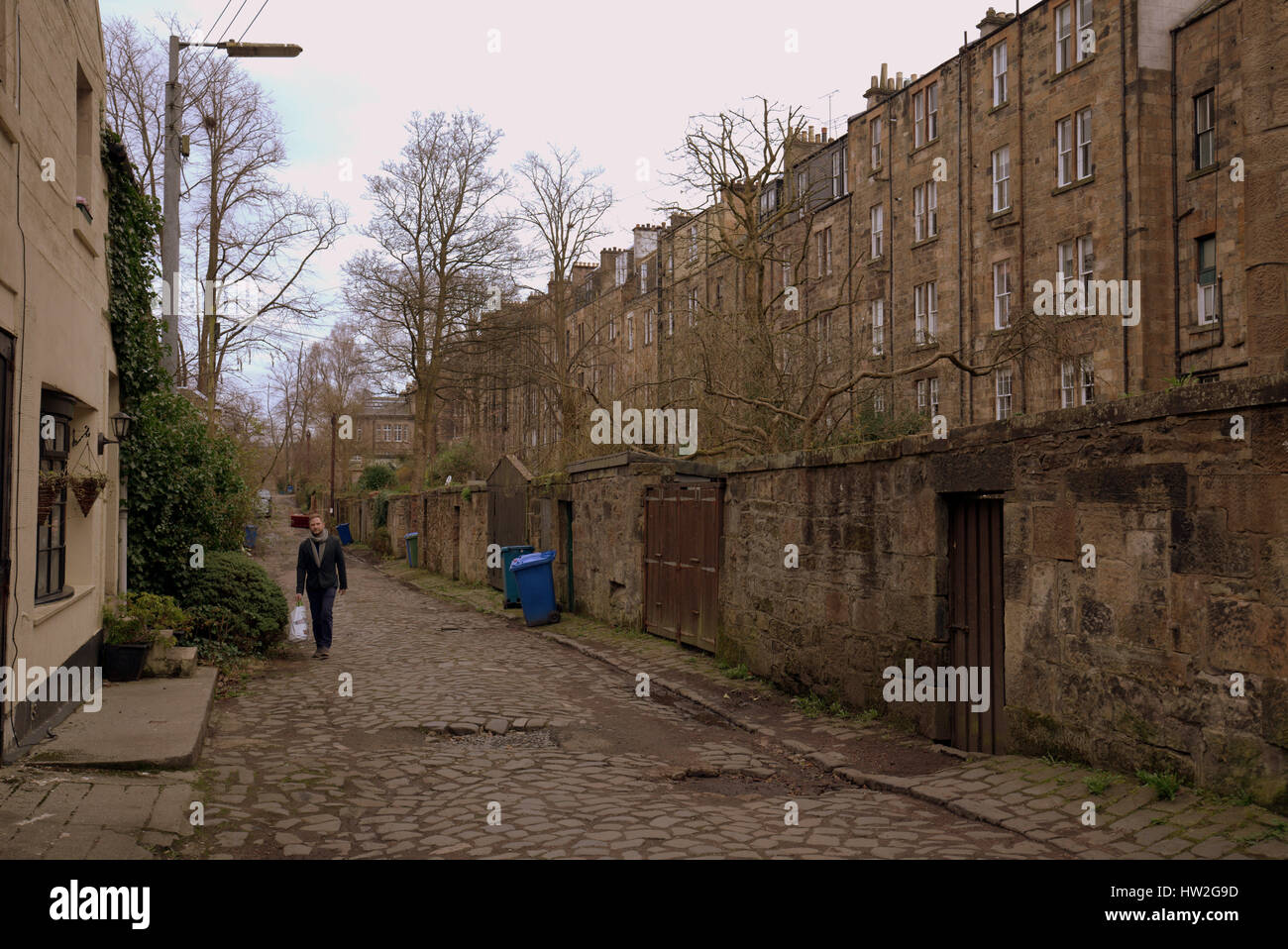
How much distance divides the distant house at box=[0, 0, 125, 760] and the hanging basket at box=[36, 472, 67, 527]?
12cm

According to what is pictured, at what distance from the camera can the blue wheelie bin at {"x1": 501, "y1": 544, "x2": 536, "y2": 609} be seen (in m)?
19.2

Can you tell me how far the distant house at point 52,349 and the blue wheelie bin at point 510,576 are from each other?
861 centimetres

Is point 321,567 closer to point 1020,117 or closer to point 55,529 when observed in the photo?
point 55,529

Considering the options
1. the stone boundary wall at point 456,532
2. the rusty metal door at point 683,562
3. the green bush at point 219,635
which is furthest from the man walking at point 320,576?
the stone boundary wall at point 456,532

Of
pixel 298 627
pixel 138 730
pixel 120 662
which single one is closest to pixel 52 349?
pixel 138 730

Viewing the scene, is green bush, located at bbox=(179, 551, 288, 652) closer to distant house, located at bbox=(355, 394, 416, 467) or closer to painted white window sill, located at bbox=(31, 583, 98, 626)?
painted white window sill, located at bbox=(31, 583, 98, 626)

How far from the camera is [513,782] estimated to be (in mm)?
6797

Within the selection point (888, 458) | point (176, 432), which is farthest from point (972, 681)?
point (176, 432)

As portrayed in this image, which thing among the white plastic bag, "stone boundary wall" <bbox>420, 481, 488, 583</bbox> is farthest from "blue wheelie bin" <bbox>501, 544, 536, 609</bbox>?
the white plastic bag

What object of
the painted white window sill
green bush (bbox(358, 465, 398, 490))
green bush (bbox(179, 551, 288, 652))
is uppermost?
green bush (bbox(358, 465, 398, 490))
